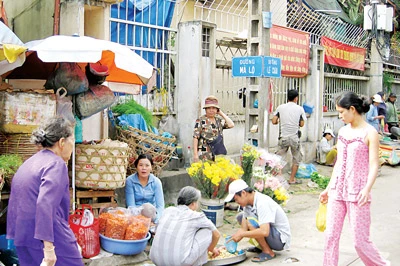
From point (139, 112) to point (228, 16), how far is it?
4.75 m

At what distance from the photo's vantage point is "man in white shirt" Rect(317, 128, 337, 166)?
485 inches

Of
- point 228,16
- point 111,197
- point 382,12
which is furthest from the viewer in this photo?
point 382,12

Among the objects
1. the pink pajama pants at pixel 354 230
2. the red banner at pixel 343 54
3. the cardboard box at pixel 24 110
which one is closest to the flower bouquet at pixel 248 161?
the pink pajama pants at pixel 354 230

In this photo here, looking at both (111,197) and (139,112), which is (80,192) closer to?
(111,197)

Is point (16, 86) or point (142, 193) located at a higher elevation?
point (16, 86)

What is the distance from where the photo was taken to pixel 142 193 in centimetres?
634

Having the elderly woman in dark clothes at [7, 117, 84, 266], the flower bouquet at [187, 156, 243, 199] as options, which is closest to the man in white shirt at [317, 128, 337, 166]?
the flower bouquet at [187, 156, 243, 199]

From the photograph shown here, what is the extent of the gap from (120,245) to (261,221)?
1470mm

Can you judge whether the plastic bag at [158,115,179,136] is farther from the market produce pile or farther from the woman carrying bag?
the market produce pile

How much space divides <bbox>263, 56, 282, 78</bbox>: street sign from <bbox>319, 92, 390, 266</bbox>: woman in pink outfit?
10.8ft

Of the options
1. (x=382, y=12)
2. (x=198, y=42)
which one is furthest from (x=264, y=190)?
(x=382, y=12)

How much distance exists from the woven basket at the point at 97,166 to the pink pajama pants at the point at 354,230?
7.41 ft

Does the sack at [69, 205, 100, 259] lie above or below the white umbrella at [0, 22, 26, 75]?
below

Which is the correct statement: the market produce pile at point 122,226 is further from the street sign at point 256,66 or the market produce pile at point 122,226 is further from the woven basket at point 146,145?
the street sign at point 256,66
